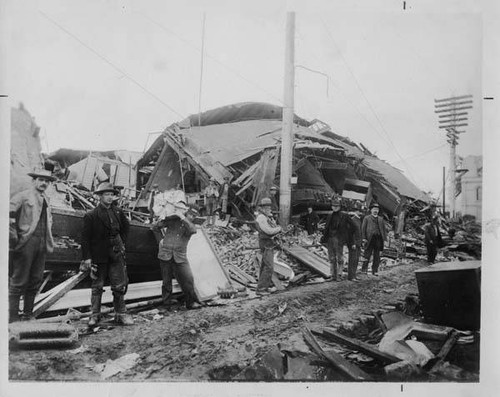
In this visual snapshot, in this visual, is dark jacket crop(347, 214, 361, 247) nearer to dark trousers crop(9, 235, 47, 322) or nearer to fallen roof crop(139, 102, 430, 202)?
fallen roof crop(139, 102, 430, 202)

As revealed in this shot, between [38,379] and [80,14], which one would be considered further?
[80,14]

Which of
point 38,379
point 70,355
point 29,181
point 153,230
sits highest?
point 29,181

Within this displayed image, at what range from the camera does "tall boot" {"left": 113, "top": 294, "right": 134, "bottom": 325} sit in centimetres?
380

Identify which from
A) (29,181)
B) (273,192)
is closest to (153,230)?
(29,181)

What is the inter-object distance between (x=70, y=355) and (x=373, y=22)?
4846 mm

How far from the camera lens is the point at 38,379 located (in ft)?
11.8

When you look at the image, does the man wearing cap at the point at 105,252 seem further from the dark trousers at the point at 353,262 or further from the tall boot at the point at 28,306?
the dark trousers at the point at 353,262

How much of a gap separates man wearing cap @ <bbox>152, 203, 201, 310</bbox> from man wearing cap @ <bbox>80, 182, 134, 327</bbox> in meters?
0.46

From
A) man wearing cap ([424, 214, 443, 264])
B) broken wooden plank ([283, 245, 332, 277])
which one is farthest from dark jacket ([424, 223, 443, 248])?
broken wooden plank ([283, 245, 332, 277])

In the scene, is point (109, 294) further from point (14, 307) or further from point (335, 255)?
point (335, 255)

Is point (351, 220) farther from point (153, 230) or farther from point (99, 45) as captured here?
point (99, 45)

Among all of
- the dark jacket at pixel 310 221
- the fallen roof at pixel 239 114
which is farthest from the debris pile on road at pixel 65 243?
the dark jacket at pixel 310 221

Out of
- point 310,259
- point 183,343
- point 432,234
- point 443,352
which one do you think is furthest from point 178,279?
point 432,234

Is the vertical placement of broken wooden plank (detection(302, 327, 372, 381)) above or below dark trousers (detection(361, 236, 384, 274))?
below
